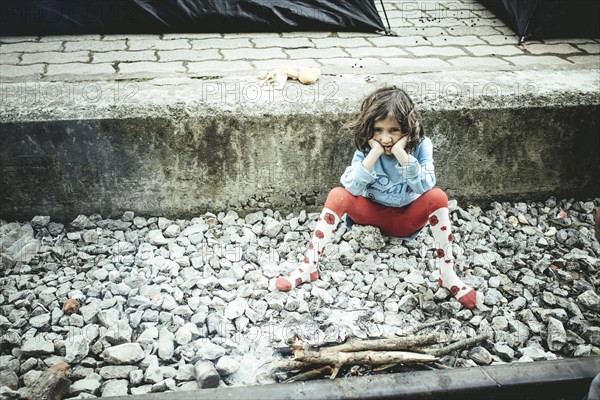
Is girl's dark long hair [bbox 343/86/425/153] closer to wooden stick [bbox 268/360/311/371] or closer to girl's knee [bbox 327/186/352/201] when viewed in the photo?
girl's knee [bbox 327/186/352/201]

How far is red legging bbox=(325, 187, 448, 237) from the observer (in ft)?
9.28

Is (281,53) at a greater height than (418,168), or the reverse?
(281,53)

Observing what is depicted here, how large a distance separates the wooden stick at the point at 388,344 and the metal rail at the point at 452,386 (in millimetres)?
242

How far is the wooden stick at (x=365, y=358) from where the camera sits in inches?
90.2

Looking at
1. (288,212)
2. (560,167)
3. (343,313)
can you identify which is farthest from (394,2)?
(343,313)

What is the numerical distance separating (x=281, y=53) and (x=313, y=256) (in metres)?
2.18

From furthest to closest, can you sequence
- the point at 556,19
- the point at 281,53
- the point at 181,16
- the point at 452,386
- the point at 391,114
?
the point at 556,19, the point at 181,16, the point at 281,53, the point at 391,114, the point at 452,386

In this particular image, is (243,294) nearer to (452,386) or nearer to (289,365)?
(289,365)

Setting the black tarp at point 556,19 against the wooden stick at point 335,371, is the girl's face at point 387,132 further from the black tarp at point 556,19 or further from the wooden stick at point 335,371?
the black tarp at point 556,19

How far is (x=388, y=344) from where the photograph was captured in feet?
8.02

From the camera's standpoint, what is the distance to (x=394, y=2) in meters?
5.96

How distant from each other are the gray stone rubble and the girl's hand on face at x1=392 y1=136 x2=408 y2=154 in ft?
2.07

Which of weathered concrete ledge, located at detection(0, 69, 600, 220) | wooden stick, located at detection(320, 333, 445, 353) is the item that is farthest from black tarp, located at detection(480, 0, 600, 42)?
wooden stick, located at detection(320, 333, 445, 353)

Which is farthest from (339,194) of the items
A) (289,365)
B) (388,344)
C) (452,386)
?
(452,386)
